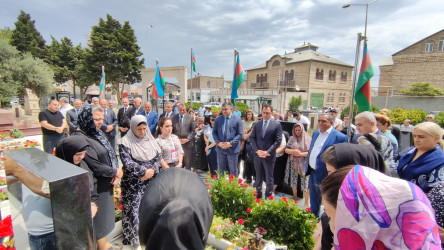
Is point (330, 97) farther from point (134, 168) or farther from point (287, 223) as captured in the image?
point (134, 168)

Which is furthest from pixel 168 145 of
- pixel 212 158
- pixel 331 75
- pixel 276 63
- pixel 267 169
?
pixel 331 75

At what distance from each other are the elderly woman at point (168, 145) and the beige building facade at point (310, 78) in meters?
31.2

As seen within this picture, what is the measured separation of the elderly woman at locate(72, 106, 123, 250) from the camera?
92.4 inches

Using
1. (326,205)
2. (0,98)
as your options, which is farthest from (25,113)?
(326,205)

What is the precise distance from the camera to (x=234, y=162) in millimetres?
4434

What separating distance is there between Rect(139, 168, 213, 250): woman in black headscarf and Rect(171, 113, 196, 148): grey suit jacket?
3956mm

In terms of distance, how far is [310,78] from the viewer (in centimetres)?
3669

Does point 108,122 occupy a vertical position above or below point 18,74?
below

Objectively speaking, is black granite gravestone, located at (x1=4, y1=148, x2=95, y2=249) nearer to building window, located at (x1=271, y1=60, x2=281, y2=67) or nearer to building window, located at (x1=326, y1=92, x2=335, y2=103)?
building window, located at (x1=326, y1=92, x2=335, y2=103)

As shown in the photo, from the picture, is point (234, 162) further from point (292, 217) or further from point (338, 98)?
→ point (338, 98)

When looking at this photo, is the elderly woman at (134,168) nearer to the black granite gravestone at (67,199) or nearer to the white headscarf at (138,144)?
the white headscarf at (138,144)

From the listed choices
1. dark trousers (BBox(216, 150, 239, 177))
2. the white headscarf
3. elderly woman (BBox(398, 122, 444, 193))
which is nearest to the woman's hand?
the white headscarf

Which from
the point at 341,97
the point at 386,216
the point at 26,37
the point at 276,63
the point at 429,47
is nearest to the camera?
the point at 386,216

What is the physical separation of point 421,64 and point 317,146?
131 ft
